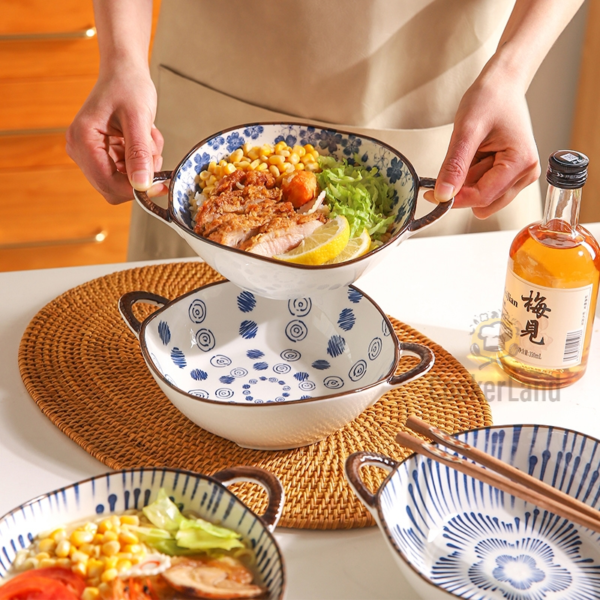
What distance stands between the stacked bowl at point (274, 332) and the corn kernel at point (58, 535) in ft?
0.69

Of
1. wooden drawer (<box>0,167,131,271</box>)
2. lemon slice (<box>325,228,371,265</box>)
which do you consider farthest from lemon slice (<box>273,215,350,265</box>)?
wooden drawer (<box>0,167,131,271</box>)

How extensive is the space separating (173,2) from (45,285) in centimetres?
61

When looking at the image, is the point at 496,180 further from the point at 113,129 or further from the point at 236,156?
the point at 113,129

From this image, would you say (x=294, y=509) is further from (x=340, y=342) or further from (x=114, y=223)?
(x=114, y=223)

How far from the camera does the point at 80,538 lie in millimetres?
618

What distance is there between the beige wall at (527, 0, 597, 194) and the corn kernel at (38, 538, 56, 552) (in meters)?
2.40

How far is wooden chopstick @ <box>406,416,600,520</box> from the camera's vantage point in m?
0.69

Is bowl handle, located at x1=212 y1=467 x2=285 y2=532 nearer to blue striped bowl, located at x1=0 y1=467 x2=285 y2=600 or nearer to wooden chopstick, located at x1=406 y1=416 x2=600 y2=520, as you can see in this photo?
blue striped bowl, located at x1=0 y1=467 x2=285 y2=600

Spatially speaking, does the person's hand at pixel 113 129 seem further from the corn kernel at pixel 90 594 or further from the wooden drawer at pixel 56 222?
the wooden drawer at pixel 56 222

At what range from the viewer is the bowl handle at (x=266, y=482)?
64 centimetres

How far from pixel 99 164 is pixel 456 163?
0.48 meters

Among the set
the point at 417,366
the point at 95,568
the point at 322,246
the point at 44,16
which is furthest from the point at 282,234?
the point at 44,16

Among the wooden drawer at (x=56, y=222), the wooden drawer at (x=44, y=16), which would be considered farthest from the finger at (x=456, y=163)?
the wooden drawer at (x=56, y=222)

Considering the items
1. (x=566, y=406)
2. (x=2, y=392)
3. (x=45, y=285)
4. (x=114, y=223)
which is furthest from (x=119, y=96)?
(x=114, y=223)
